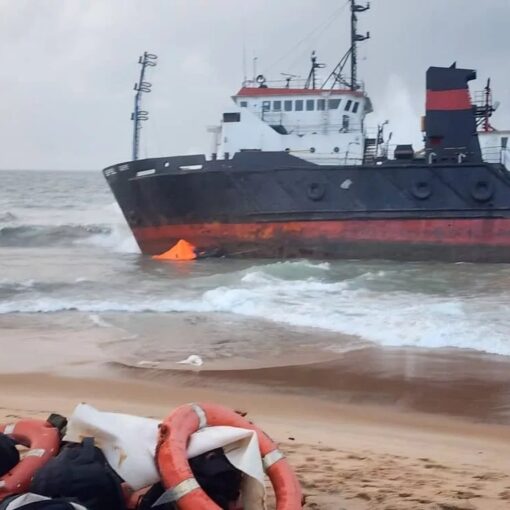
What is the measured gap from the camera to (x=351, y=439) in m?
4.70

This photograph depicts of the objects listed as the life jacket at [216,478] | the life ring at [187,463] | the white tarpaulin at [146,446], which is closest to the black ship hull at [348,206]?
the life ring at [187,463]

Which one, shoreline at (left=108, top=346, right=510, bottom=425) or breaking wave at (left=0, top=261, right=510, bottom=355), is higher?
breaking wave at (left=0, top=261, right=510, bottom=355)

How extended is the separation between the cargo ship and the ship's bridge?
0.17 ft

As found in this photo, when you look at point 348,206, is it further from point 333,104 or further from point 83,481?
point 83,481

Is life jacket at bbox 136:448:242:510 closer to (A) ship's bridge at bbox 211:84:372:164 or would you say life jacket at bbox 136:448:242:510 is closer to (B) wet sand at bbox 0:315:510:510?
(B) wet sand at bbox 0:315:510:510

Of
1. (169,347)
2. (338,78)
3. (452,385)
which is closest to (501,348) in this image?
(452,385)

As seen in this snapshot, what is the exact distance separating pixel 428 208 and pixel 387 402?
10.9m

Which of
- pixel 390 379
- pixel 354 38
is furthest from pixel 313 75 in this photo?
pixel 390 379

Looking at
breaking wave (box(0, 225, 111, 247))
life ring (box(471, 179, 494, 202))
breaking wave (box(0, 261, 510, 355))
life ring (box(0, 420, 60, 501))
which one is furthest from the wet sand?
breaking wave (box(0, 225, 111, 247))

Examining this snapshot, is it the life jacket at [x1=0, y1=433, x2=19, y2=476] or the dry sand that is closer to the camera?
the life jacket at [x1=0, y1=433, x2=19, y2=476]

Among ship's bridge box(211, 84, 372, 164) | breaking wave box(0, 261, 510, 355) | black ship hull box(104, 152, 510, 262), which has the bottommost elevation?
breaking wave box(0, 261, 510, 355)

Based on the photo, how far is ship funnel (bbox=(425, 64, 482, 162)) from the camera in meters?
16.9

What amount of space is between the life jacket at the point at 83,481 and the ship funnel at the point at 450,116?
48.9 feet

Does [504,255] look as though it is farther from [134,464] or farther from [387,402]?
[134,464]
